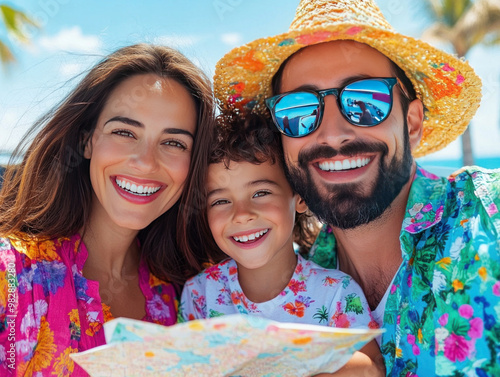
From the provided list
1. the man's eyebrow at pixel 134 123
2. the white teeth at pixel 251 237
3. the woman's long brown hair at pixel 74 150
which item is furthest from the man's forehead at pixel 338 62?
the white teeth at pixel 251 237

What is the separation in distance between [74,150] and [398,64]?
2144 mm

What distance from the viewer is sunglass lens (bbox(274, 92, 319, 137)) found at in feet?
8.96

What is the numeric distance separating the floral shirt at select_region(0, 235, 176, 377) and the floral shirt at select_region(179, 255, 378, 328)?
611mm

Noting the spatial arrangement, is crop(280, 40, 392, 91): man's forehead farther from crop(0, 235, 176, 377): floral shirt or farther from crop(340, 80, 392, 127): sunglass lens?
crop(0, 235, 176, 377): floral shirt

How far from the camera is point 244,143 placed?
2.99 meters

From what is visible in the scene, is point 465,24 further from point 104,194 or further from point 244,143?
point 104,194

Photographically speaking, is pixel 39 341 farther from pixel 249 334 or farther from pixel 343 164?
pixel 343 164

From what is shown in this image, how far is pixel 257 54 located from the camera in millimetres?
2957

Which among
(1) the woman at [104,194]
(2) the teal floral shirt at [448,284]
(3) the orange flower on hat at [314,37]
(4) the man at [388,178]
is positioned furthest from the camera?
(3) the orange flower on hat at [314,37]

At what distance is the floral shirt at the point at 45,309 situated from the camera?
2301 millimetres

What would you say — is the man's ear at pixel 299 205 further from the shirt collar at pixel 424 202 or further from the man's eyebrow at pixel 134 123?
the man's eyebrow at pixel 134 123

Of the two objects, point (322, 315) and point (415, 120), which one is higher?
point (415, 120)

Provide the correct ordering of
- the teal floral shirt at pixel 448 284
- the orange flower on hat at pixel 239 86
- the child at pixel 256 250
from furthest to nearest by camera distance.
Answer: the orange flower on hat at pixel 239 86 → the child at pixel 256 250 → the teal floral shirt at pixel 448 284

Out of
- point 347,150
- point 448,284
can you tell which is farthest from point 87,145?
point 448,284
